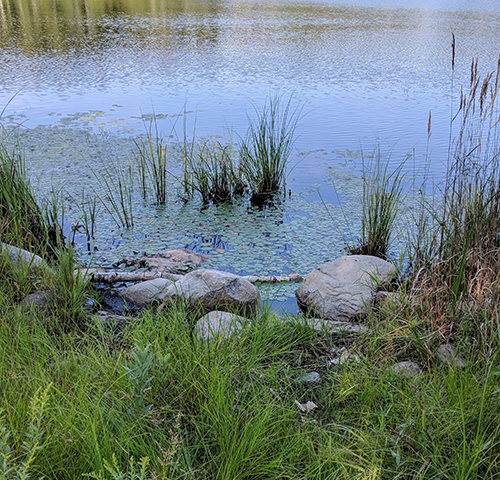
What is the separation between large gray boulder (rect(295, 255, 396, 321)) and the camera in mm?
2756

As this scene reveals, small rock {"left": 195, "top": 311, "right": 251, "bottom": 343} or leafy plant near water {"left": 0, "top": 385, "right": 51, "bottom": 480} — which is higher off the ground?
leafy plant near water {"left": 0, "top": 385, "right": 51, "bottom": 480}

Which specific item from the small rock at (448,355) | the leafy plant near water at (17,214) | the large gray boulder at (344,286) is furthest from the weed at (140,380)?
the leafy plant near water at (17,214)

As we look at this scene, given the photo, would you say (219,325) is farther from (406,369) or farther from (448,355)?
(448,355)

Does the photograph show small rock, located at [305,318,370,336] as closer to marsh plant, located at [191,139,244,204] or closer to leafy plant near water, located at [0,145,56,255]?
leafy plant near water, located at [0,145,56,255]

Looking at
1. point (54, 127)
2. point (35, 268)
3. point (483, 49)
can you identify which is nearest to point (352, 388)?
point (35, 268)

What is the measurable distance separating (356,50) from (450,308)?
8.09m

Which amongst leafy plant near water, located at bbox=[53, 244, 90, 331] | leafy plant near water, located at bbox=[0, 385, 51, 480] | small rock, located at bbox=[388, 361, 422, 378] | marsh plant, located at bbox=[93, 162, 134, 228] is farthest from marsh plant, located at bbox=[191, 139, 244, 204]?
leafy plant near water, located at bbox=[0, 385, 51, 480]

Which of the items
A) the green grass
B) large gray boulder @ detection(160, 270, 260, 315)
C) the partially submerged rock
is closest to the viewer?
the green grass

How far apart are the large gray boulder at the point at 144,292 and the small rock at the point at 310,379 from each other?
102cm

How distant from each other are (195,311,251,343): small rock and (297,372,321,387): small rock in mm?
336

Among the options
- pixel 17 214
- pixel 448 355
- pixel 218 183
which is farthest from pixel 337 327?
pixel 218 183

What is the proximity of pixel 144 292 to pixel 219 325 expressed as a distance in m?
0.80

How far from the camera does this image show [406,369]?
199 cm

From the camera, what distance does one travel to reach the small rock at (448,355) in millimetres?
1925
